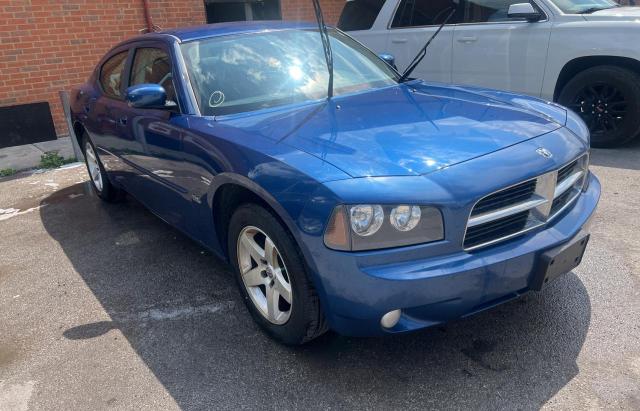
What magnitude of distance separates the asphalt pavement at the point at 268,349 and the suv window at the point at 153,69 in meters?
1.27

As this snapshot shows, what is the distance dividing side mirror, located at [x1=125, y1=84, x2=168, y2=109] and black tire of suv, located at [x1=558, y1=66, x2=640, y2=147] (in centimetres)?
449

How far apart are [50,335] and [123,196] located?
2411mm

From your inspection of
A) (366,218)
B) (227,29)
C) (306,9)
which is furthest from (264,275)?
(306,9)

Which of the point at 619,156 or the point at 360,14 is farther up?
the point at 360,14

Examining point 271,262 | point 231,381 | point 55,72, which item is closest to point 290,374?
point 231,381

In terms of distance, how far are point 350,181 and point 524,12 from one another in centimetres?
456

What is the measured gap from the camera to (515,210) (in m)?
2.40

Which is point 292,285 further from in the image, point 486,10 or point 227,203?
point 486,10

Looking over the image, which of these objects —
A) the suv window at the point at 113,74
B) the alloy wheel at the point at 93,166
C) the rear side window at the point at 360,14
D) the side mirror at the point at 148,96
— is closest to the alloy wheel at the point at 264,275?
the side mirror at the point at 148,96

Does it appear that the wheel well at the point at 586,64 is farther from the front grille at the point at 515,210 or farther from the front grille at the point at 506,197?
the front grille at the point at 506,197

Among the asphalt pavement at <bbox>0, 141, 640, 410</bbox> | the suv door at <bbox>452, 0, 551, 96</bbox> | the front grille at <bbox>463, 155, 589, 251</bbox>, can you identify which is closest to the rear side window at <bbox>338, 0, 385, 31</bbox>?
the suv door at <bbox>452, 0, 551, 96</bbox>

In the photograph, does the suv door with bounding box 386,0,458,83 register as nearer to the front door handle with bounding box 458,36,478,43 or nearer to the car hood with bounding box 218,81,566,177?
the front door handle with bounding box 458,36,478,43

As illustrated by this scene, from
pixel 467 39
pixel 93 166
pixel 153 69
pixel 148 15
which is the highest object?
pixel 148 15

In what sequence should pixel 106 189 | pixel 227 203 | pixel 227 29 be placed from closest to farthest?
1. pixel 227 203
2. pixel 227 29
3. pixel 106 189
